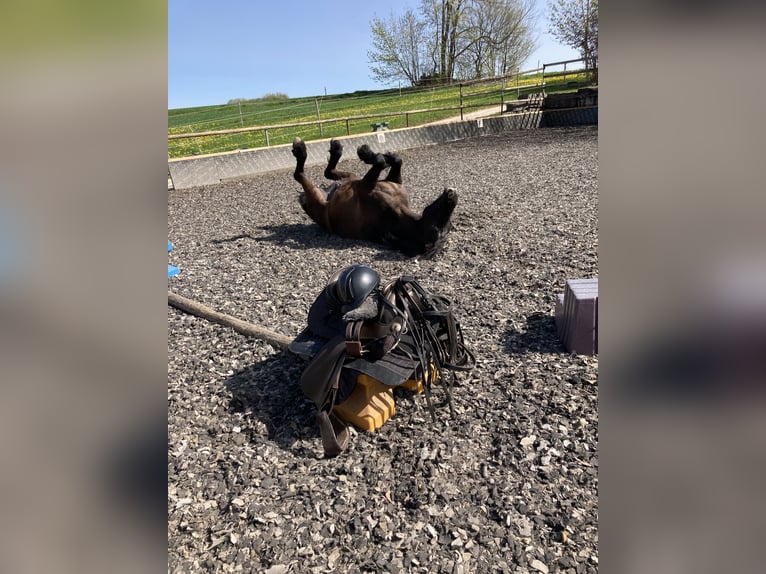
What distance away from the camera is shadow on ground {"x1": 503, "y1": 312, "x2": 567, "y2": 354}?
383 cm

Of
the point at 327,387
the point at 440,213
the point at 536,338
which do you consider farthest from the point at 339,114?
the point at 327,387

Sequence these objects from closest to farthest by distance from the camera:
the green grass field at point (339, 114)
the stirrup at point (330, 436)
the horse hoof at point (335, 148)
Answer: the stirrup at point (330, 436), the horse hoof at point (335, 148), the green grass field at point (339, 114)

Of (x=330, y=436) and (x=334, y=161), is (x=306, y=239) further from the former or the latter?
(x=330, y=436)

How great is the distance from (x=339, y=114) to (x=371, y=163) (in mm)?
19060

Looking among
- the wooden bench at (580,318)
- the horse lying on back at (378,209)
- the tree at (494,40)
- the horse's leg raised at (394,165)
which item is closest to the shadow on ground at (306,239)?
the horse lying on back at (378,209)

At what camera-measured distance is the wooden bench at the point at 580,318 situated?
3.53 m

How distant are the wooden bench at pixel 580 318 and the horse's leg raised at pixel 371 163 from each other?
10.3 ft

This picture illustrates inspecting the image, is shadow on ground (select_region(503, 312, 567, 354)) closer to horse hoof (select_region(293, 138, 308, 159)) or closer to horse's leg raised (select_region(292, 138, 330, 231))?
horse's leg raised (select_region(292, 138, 330, 231))

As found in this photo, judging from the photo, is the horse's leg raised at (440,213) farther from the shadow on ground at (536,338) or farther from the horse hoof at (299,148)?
the horse hoof at (299,148)

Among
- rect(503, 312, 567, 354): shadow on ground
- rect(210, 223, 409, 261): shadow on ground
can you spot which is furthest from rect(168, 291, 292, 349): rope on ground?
rect(210, 223, 409, 261): shadow on ground
